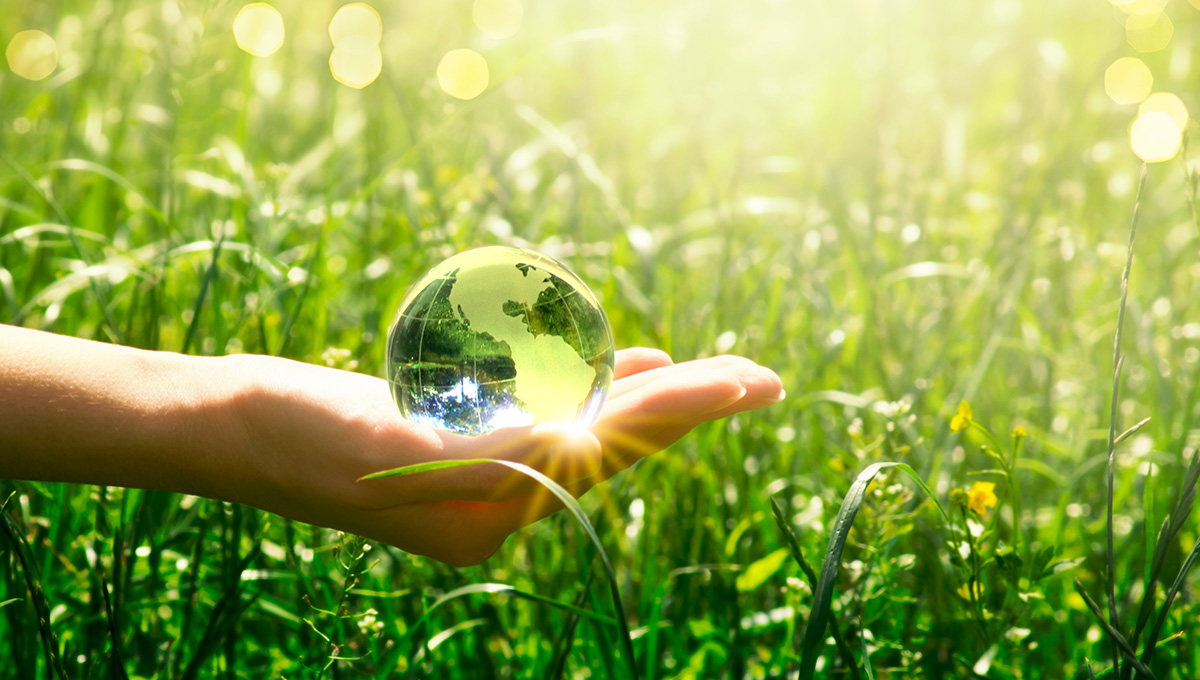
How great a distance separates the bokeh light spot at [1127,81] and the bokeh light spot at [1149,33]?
18.2 inches

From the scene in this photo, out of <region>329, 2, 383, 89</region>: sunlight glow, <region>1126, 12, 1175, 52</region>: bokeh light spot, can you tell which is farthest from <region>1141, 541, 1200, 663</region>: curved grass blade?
<region>1126, 12, 1175, 52</region>: bokeh light spot

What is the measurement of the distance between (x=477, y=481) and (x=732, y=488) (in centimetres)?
133

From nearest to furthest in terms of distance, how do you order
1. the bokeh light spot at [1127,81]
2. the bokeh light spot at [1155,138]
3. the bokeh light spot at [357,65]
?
the bokeh light spot at [1155,138], the bokeh light spot at [357,65], the bokeh light spot at [1127,81]

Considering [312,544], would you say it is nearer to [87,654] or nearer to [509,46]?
[87,654]

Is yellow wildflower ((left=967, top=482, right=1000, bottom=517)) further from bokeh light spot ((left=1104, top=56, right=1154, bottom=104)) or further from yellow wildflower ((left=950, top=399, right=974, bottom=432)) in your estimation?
bokeh light spot ((left=1104, top=56, right=1154, bottom=104))

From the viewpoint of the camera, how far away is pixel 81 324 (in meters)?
A: 2.87

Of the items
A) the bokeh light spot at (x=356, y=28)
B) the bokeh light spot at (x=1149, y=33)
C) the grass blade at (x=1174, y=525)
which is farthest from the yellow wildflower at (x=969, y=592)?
the bokeh light spot at (x=1149, y=33)

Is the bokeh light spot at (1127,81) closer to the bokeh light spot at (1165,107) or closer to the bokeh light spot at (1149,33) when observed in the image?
the bokeh light spot at (1165,107)

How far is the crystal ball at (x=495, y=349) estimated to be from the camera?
1.59 m

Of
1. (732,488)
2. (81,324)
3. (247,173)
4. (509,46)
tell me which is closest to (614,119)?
(509,46)

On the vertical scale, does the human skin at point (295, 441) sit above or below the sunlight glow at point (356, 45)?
below

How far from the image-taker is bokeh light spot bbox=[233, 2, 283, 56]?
12.1 ft

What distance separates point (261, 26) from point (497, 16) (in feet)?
4.13

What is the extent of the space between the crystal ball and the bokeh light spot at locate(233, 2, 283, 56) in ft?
7.69
